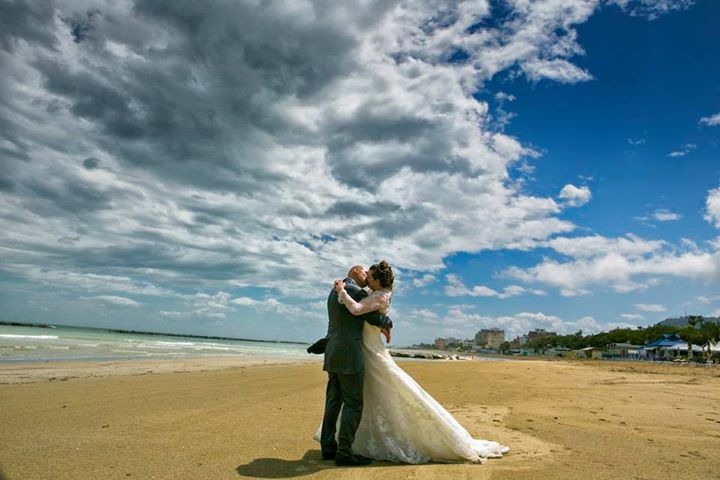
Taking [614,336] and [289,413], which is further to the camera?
[614,336]

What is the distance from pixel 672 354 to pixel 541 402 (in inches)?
3838

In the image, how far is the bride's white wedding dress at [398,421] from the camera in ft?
16.6

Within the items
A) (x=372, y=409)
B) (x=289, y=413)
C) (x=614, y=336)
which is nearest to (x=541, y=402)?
(x=289, y=413)

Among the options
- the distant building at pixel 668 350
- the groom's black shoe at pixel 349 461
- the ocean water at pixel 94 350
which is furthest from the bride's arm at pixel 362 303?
the distant building at pixel 668 350

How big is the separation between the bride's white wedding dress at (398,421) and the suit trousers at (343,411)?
227 mm

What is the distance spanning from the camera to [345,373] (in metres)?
5.10

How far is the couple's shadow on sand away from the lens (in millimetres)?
4520

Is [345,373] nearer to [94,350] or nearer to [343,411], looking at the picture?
[343,411]

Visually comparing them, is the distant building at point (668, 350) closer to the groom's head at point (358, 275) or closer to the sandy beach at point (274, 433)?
the sandy beach at point (274, 433)

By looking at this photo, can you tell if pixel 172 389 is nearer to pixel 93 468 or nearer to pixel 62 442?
pixel 62 442

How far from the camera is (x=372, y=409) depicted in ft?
17.6

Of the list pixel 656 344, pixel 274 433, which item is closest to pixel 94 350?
pixel 274 433

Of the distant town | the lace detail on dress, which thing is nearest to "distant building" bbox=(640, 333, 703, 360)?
the distant town

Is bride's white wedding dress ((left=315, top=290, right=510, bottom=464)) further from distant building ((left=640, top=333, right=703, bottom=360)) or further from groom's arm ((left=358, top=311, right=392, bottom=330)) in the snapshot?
distant building ((left=640, top=333, right=703, bottom=360))
